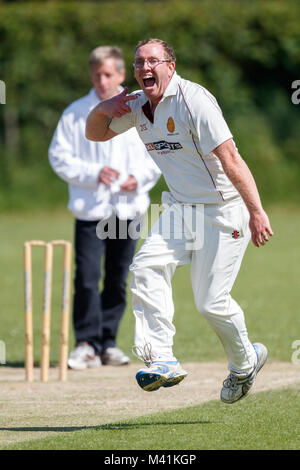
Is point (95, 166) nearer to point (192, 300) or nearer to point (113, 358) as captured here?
point (113, 358)

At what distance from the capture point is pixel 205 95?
5133 millimetres

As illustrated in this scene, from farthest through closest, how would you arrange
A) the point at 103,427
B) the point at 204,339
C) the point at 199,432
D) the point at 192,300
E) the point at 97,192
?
the point at 192,300 → the point at 204,339 → the point at 97,192 → the point at 103,427 → the point at 199,432

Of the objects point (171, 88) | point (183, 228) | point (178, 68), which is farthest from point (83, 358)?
point (178, 68)

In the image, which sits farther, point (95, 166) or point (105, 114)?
point (95, 166)

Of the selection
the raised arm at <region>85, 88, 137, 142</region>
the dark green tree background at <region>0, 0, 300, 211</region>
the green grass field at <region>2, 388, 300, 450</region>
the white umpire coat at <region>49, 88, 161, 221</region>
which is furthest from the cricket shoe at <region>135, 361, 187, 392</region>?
the dark green tree background at <region>0, 0, 300, 211</region>

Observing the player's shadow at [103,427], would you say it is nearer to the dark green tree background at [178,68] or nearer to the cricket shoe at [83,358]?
the cricket shoe at [83,358]

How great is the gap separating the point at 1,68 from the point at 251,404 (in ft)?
64.8

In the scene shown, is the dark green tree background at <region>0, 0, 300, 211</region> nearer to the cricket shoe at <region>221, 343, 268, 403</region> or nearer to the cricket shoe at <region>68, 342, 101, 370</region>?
the cricket shoe at <region>68, 342, 101, 370</region>

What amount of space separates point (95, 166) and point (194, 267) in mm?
2452

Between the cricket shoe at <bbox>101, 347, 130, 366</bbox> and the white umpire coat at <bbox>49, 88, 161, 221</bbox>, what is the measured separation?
1.13 metres

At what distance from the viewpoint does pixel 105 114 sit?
554cm
